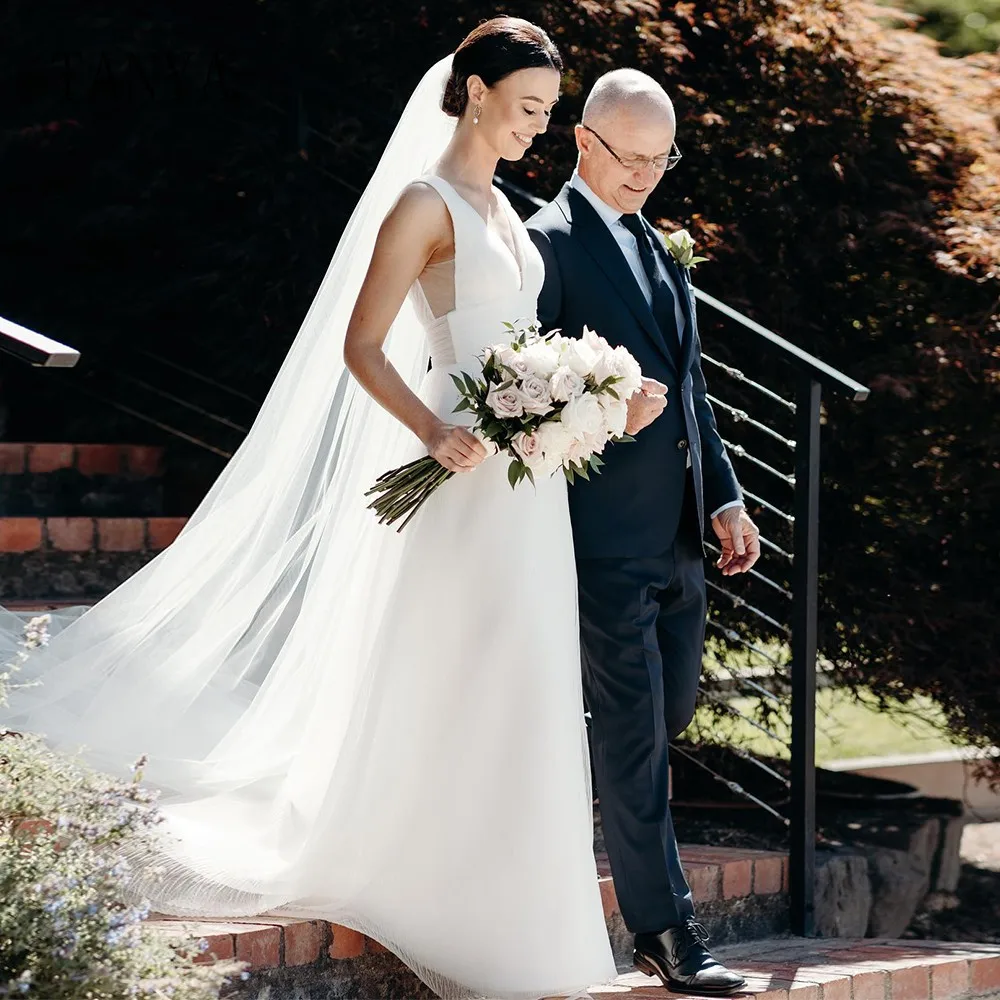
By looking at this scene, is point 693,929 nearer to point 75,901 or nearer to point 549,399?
point 549,399

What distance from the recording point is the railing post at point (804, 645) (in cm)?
436

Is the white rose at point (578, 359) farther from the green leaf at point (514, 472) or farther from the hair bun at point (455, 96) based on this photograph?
the hair bun at point (455, 96)

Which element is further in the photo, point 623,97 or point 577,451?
point 623,97

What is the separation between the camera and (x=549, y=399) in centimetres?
305

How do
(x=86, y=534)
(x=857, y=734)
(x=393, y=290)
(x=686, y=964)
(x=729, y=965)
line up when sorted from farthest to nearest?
(x=857, y=734) < (x=86, y=534) < (x=729, y=965) < (x=686, y=964) < (x=393, y=290)

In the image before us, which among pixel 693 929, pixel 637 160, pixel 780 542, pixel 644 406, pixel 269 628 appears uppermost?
pixel 637 160

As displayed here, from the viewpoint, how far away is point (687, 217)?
5.30 meters

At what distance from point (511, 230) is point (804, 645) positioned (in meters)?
1.56

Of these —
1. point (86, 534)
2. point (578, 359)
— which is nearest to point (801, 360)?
point (578, 359)

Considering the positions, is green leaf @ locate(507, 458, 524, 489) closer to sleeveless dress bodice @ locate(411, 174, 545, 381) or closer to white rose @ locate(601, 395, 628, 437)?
white rose @ locate(601, 395, 628, 437)

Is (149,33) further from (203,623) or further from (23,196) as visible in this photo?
(203,623)

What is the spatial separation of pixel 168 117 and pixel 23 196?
0.72 metres

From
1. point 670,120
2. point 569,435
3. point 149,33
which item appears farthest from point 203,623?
point 149,33

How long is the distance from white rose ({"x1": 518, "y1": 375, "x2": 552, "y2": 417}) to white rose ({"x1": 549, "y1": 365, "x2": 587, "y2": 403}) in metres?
0.01
